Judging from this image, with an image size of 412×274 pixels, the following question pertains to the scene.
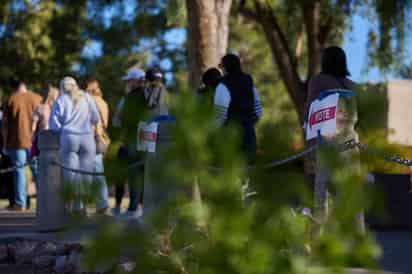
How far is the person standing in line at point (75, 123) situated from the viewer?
12297 mm

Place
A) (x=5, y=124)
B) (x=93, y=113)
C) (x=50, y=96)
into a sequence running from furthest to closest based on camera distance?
(x=5, y=124)
(x=50, y=96)
(x=93, y=113)

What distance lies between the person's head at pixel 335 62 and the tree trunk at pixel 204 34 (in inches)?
212

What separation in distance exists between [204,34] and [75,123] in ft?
8.85

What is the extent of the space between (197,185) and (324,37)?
63.3ft

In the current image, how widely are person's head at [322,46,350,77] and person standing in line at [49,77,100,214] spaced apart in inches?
159

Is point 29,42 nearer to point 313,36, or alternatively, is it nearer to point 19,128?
point 313,36

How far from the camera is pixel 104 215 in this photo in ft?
10.5

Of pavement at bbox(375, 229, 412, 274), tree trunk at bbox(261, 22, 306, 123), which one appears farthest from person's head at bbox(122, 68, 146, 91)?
tree trunk at bbox(261, 22, 306, 123)

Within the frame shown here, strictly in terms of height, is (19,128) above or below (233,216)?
Result: above

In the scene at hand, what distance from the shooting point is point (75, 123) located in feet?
40.8


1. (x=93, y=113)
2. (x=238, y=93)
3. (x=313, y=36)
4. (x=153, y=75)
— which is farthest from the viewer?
(x=313, y=36)

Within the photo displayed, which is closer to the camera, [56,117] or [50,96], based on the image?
[56,117]

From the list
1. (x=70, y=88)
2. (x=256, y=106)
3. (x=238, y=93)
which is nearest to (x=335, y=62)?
(x=238, y=93)

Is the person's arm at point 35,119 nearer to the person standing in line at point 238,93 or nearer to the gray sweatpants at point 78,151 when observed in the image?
the gray sweatpants at point 78,151
